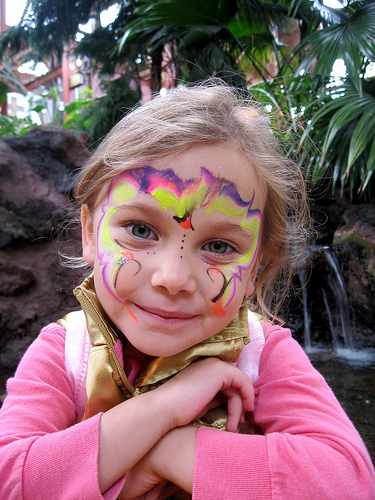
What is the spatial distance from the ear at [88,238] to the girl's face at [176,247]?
0.44 feet

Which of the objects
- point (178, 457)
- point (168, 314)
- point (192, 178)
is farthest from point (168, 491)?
point (192, 178)

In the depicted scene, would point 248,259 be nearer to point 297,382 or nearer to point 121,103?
point 297,382

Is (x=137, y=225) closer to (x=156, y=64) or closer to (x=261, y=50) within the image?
(x=156, y=64)

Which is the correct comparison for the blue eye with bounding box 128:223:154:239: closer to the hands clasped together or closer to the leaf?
the hands clasped together

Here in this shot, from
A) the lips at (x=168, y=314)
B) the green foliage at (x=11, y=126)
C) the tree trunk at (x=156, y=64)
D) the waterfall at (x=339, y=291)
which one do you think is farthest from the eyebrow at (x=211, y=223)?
the green foliage at (x=11, y=126)

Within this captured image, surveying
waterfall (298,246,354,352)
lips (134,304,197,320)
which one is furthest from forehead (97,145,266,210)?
waterfall (298,246,354,352)

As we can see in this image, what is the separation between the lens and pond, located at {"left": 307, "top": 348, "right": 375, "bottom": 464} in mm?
2220

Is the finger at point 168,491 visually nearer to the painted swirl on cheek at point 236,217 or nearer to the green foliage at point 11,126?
the painted swirl on cheek at point 236,217

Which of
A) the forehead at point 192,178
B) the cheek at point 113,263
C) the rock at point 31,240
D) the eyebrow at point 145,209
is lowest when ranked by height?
the rock at point 31,240

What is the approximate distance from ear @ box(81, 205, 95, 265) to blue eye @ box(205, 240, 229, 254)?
15.1 inches

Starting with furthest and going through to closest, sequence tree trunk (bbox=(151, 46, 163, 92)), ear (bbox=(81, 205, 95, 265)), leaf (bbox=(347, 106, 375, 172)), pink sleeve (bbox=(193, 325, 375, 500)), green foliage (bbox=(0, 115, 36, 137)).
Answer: green foliage (bbox=(0, 115, 36, 137))
tree trunk (bbox=(151, 46, 163, 92))
leaf (bbox=(347, 106, 375, 172))
ear (bbox=(81, 205, 95, 265))
pink sleeve (bbox=(193, 325, 375, 500))

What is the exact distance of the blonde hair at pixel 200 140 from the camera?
1.08 meters

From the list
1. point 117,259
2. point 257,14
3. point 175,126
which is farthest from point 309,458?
point 257,14

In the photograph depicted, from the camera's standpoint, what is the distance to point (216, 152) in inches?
42.2
